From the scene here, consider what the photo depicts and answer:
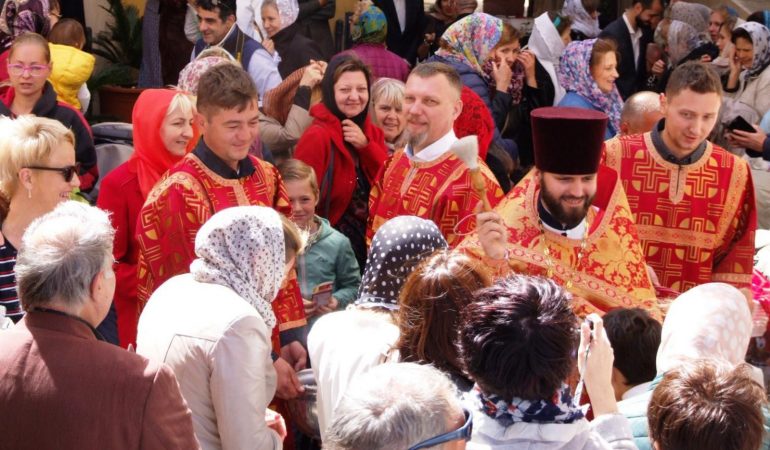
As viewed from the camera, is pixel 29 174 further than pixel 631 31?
No

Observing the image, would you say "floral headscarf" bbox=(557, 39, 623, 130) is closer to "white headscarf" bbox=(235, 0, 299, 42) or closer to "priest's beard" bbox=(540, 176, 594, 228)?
"white headscarf" bbox=(235, 0, 299, 42)

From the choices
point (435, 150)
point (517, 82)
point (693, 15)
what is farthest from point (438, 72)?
point (693, 15)

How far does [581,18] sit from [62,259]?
303 inches

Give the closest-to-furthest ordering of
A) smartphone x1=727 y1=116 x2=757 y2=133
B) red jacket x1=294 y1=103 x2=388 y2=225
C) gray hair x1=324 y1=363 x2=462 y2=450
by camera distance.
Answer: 1. gray hair x1=324 y1=363 x2=462 y2=450
2. red jacket x1=294 y1=103 x2=388 y2=225
3. smartphone x1=727 y1=116 x2=757 y2=133

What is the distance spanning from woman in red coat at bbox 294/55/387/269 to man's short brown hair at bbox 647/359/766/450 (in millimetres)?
3544

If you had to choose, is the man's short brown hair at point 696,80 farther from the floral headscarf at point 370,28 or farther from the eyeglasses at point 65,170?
the floral headscarf at point 370,28

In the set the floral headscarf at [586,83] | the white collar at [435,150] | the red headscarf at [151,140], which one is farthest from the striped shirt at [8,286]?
the floral headscarf at [586,83]

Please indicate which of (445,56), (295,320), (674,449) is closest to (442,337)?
(674,449)

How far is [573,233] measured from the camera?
166 inches

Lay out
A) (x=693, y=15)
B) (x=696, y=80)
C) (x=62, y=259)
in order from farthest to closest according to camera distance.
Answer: (x=693, y=15) → (x=696, y=80) → (x=62, y=259)

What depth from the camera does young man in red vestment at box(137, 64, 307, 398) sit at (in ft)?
14.8

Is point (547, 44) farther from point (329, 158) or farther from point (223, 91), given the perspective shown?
point (223, 91)

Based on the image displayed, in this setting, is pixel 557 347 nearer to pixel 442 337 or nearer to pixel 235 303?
pixel 442 337

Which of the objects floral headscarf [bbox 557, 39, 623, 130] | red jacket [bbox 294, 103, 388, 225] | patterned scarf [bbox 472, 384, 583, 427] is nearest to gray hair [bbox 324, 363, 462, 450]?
patterned scarf [bbox 472, 384, 583, 427]
